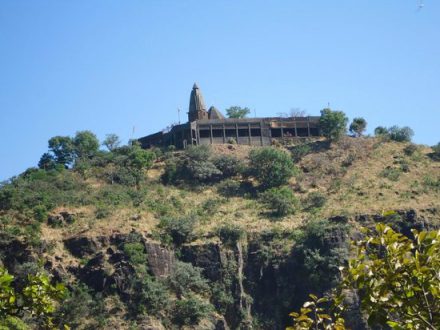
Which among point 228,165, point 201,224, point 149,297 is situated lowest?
point 149,297

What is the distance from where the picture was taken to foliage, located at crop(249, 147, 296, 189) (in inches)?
2603

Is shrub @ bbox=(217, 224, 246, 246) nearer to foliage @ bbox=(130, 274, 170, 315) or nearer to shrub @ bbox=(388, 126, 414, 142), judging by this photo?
foliage @ bbox=(130, 274, 170, 315)

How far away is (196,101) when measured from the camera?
78.8 meters

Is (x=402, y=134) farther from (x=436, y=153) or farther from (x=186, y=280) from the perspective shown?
(x=186, y=280)

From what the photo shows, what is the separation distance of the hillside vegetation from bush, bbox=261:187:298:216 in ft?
0.30

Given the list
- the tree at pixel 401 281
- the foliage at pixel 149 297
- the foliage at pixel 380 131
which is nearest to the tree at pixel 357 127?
the foliage at pixel 380 131

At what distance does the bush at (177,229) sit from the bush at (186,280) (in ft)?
8.92

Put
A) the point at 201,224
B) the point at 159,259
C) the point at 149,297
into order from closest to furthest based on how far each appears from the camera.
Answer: the point at 149,297, the point at 159,259, the point at 201,224

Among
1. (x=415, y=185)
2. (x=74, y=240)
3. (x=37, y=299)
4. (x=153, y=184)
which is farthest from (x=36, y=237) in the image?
(x=37, y=299)

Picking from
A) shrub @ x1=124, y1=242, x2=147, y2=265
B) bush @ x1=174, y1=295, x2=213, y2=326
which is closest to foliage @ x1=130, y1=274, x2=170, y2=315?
bush @ x1=174, y1=295, x2=213, y2=326

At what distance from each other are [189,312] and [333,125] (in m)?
27.5

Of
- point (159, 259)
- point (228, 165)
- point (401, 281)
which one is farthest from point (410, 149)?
point (401, 281)

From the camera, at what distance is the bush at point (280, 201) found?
2426 inches

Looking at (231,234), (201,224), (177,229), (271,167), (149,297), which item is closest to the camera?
(149,297)
